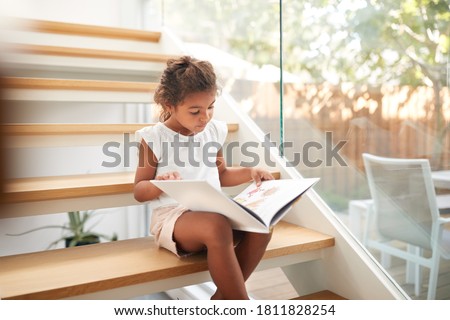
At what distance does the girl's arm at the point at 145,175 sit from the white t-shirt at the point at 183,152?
0.05ft

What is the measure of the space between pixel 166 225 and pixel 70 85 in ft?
2.76

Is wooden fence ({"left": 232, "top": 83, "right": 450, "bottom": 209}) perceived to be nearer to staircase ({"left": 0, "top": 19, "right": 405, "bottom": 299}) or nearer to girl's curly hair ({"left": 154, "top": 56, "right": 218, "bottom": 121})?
staircase ({"left": 0, "top": 19, "right": 405, "bottom": 299})

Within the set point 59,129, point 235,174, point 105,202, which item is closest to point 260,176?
point 235,174

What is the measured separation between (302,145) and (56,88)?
0.94 metres

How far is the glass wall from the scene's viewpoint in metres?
1.19

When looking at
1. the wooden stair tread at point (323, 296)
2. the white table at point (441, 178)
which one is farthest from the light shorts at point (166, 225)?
the white table at point (441, 178)

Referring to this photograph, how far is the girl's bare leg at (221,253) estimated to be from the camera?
1075mm

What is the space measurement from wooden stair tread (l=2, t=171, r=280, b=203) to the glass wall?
2.03 ft

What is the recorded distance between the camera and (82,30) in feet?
7.34

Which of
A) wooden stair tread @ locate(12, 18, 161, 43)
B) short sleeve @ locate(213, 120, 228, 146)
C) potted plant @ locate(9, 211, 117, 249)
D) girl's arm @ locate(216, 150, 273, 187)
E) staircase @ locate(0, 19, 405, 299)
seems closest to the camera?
staircase @ locate(0, 19, 405, 299)

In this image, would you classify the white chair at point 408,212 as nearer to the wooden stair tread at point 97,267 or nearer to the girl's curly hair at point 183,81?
the wooden stair tread at point 97,267

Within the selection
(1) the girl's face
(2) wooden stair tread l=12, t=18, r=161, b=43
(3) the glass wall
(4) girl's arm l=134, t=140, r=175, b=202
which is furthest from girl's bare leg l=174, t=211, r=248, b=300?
(2) wooden stair tread l=12, t=18, r=161, b=43
